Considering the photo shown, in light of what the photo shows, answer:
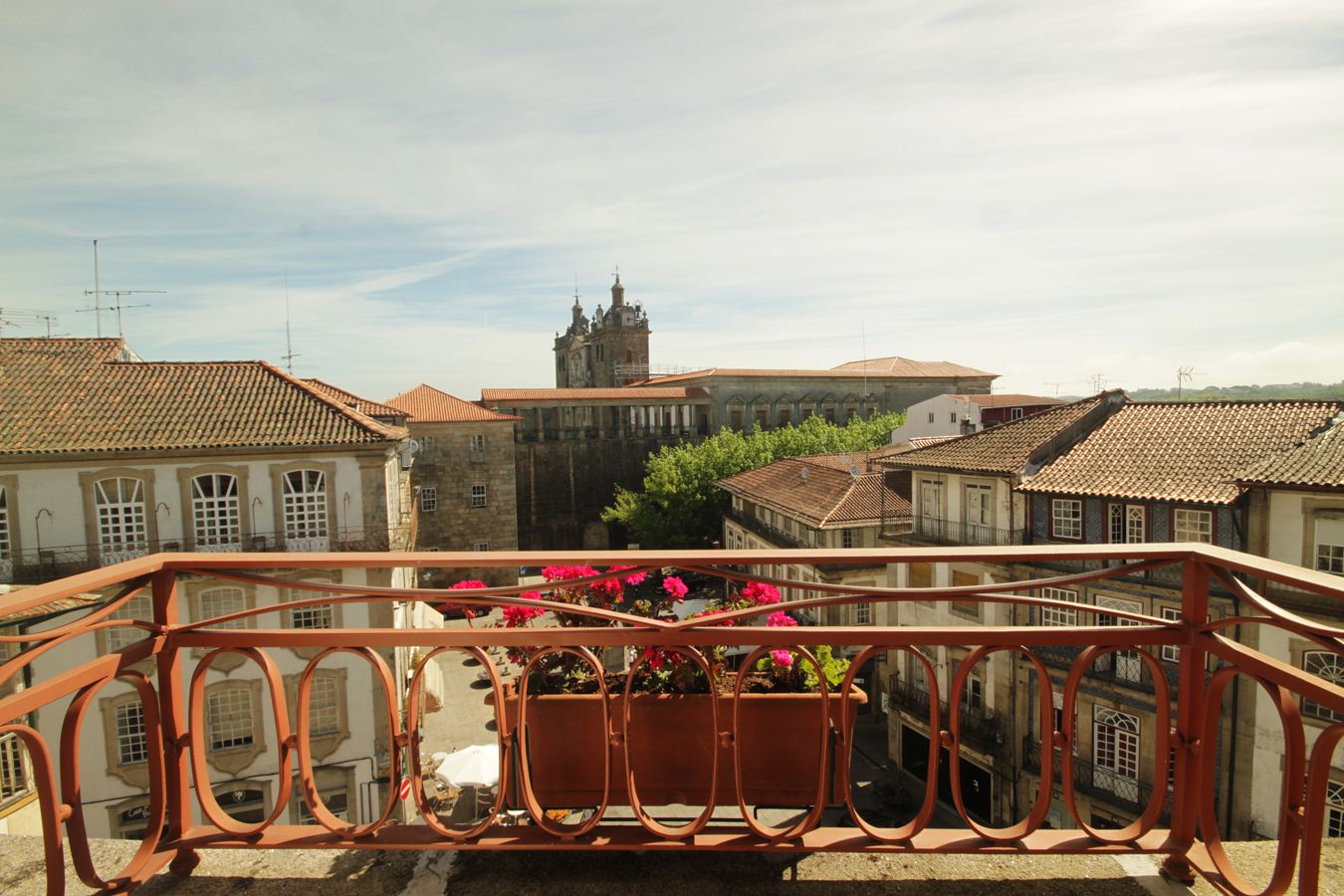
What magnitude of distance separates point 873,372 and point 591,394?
70.3 feet

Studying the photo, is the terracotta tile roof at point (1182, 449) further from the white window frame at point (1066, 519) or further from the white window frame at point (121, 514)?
the white window frame at point (121, 514)

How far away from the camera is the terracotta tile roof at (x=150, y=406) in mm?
19312

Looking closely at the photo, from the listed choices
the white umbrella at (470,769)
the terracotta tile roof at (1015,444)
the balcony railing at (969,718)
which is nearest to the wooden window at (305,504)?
the white umbrella at (470,769)

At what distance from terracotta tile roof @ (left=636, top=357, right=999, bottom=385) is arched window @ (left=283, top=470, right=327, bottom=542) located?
3450 centimetres

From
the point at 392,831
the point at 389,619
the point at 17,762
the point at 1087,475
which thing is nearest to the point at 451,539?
the point at 389,619

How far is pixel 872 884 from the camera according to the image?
265 cm

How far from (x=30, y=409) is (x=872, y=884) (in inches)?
954

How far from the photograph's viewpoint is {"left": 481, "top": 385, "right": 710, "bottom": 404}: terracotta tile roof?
1908 inches

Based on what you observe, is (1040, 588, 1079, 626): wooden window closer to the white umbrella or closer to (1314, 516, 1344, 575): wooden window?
(1314, 516, 1344, 575): wooden window

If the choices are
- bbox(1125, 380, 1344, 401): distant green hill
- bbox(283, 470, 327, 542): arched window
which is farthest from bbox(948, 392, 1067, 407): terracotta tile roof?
bbox(283, 470, 327, 542): arched window

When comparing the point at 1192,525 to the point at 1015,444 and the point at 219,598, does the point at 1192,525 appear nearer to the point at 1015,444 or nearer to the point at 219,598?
the point at 1015,444

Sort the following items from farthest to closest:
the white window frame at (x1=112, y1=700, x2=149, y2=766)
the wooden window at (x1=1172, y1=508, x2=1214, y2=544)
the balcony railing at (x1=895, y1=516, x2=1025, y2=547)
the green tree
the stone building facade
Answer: the stone building facade → the green tree → the balcony railing at (x1=895, y1=516, x2=1025, y2=547) → the wooden window at (x1=1172, y1=508, x2=1214, y2=544) → the white window frame at (x1=112, y1=700, x2=149, y2=766)

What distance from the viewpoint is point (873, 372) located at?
57656mm

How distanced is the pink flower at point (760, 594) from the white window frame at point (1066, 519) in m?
19.2
